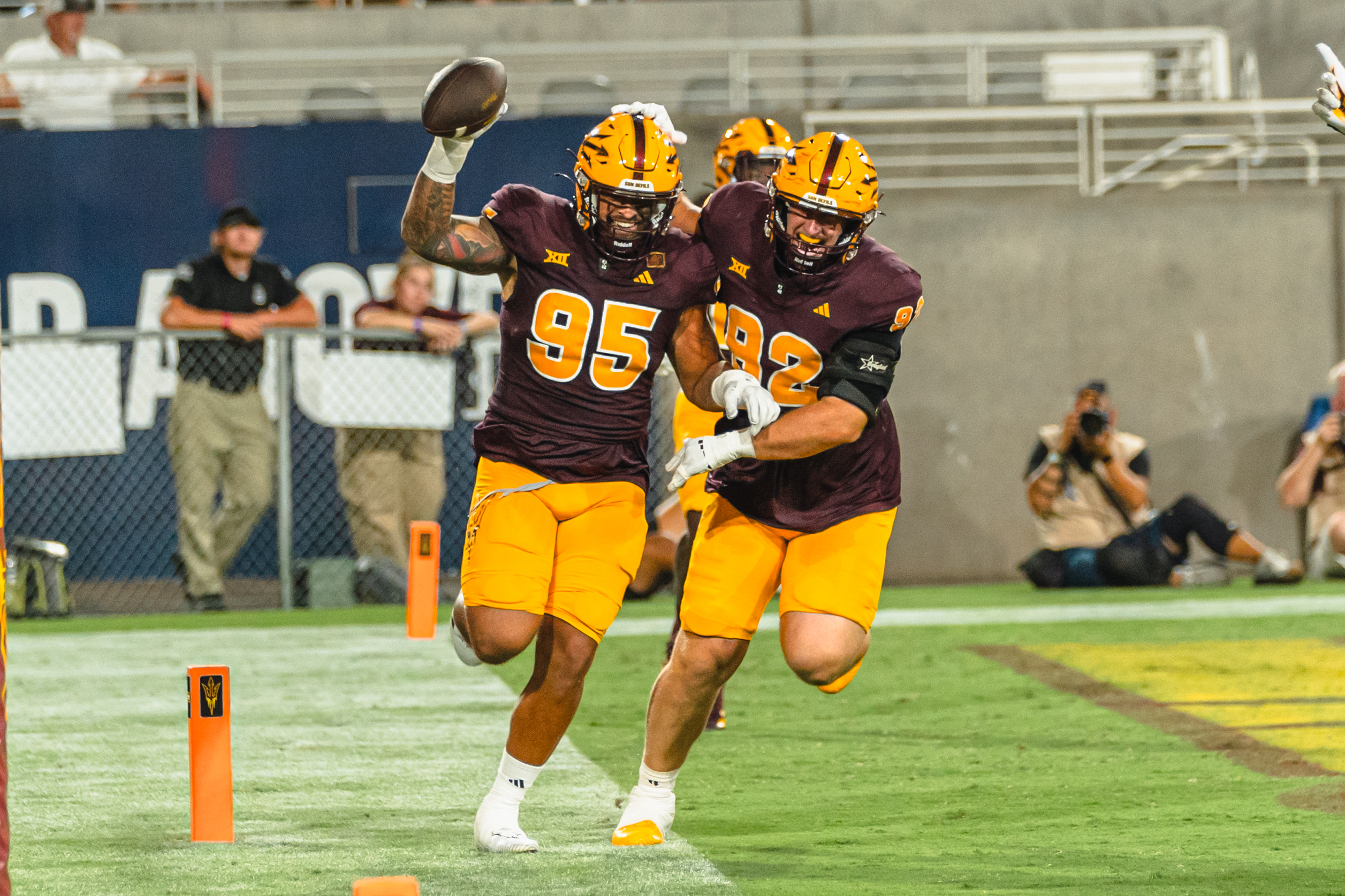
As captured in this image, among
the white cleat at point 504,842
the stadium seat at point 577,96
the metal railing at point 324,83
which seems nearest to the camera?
the white cleat at point 504,842

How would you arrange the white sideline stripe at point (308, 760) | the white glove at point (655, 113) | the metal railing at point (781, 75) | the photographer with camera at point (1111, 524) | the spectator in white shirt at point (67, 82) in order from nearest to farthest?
the white sideline stripe at point (308, 760) < the white glove at point (655, 113) < the photographer with camera at point (1111, 524) < the spectator in white shirt at point (67, 82) < the metal railing at point (781, 75)

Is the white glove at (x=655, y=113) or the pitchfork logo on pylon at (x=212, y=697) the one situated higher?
the white glove at (x=655, y=113)

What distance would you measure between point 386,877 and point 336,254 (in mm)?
8955

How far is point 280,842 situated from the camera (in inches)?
185

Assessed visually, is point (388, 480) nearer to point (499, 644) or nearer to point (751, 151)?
point (751, 151)

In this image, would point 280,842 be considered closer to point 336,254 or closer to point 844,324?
point 844,324

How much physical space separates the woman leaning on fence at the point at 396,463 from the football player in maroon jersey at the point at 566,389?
5.88 meters

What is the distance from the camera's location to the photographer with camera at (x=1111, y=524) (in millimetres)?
11086

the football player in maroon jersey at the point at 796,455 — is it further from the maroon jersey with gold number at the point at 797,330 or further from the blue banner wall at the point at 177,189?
the blue banner wall at the point at 177,189

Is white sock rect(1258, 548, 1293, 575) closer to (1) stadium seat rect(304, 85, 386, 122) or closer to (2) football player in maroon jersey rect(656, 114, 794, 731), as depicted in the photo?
(2) football player in maroon jersey rect(656, 114, 794, 731)

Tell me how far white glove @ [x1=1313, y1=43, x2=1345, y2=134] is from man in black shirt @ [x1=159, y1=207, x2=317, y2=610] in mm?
7183

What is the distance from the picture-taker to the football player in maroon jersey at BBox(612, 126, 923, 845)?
467 centimetres

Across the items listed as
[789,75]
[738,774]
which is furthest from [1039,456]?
[738,774]

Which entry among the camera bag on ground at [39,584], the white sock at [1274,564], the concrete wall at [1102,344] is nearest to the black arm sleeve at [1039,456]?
the concrete wall at [1102,344]
